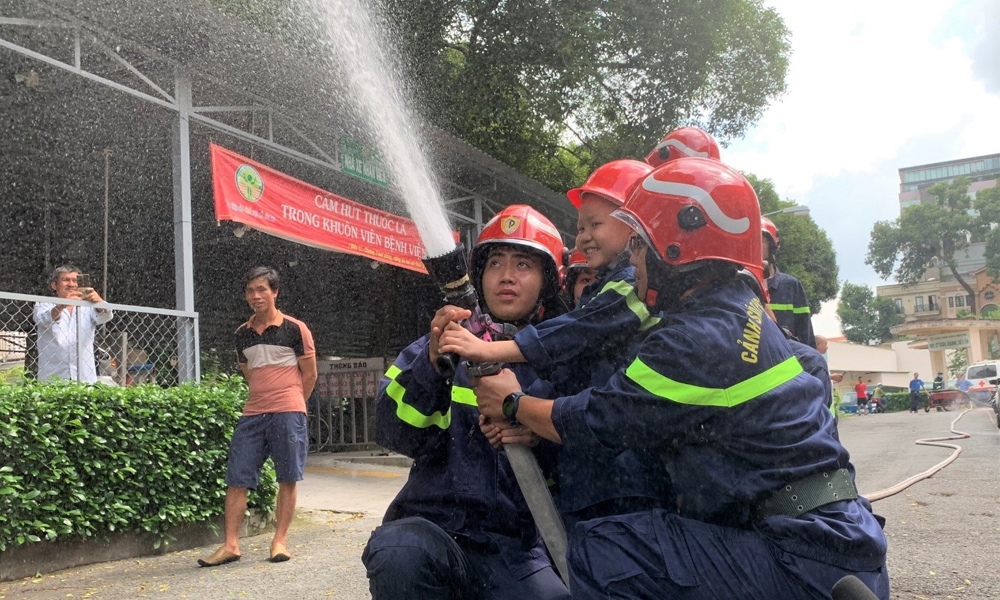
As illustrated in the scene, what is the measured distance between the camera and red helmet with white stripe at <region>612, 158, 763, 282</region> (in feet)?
6.89

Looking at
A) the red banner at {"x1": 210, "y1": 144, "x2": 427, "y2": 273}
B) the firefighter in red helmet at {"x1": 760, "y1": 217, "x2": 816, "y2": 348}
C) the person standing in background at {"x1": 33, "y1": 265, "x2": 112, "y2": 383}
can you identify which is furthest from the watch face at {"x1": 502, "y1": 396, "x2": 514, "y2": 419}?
the red banner at {"x1": 210, "y1": 144, "x2": 427, "y2": 273}

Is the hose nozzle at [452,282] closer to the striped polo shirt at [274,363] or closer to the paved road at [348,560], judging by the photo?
the paved road at [348,560]

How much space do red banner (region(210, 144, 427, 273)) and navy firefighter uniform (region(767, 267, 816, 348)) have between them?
3826 millimetres

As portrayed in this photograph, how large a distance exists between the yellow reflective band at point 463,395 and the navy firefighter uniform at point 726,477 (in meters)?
0.57

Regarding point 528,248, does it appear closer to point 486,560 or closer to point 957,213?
point 486,560

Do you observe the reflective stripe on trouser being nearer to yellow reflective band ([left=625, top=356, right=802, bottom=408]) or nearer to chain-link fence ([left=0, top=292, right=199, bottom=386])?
yellow reflective band ([left=625, top=356, right=802, bottom=408])

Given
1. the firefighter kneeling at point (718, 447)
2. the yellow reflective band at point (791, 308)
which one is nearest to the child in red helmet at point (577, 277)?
the firefighter kneeling at point (718, 447)

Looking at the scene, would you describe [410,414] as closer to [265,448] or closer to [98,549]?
[265,448]

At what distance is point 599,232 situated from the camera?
3.19 metres

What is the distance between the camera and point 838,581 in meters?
1.75

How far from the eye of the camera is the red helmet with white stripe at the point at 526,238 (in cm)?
276

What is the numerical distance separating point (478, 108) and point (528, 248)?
13530 mm

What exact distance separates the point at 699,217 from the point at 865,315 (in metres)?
103

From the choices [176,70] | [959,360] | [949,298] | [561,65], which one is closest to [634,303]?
[176,70]
